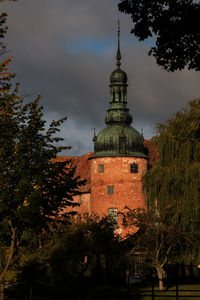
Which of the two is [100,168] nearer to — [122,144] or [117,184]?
[117,184]

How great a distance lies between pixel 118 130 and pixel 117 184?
5630 millimetres

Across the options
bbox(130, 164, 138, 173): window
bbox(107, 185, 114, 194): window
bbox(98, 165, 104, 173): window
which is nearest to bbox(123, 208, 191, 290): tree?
bbox(107, 185, 114, 194): window

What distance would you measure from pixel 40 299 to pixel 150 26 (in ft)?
44.3

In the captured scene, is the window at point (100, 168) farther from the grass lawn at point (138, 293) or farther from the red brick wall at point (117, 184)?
the grass lawn at point (138, 293)

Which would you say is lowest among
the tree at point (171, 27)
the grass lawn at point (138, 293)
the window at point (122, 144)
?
the grass lawn at point (138, 293)

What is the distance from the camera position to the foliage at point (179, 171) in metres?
21.3

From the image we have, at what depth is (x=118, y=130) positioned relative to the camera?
56188 millimetres

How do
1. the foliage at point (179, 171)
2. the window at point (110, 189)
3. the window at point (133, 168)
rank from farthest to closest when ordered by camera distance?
the window at point (133, 168), the window at point (110, 189), the foliage at point (179, 171)

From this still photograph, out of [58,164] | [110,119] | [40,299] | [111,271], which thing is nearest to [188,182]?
[58,164]

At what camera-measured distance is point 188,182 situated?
2144 centimetres

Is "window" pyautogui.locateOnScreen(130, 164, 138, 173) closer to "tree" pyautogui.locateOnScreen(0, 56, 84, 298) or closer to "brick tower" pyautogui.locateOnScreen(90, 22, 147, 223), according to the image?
"brick tower" pyautogui.locateOnScreen(90, 22, 147, 223)

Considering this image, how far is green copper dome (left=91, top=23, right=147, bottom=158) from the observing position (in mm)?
55375

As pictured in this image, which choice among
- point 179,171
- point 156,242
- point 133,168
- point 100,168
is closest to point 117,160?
point 133,168

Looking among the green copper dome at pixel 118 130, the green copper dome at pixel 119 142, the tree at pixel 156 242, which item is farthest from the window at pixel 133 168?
the tree at pixel 156 242
